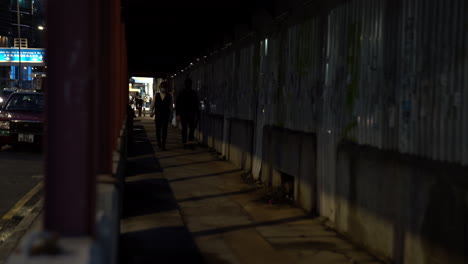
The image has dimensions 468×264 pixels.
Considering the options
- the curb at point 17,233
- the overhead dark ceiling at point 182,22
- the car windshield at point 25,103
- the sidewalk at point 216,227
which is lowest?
the curb at point 17,233

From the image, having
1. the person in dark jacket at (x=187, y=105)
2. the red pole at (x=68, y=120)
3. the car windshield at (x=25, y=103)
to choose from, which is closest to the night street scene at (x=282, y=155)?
the red pole at (x=68, y=120)

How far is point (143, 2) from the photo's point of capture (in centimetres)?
1171

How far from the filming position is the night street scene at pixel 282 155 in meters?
2.55

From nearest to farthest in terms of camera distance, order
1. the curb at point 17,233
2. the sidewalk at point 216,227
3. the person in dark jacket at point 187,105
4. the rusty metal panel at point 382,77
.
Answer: the rusty metal panel at point 382,77 → the sidewalk at point 216,227 → the curb at point 17,233 → the person in dark jacket at point 187,105

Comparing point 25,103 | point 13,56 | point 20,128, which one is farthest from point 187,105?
point 13,56

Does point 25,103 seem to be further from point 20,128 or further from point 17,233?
point 17,233

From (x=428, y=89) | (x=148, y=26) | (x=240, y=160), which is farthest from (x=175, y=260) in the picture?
(x=148, y=26)

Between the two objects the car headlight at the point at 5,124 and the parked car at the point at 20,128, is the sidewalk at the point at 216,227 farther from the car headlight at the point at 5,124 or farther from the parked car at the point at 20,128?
the car headlight at the point at 5,124

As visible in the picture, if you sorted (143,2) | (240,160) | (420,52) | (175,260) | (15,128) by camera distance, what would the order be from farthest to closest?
(15,128)
(240,160)
(143,2)
(175,260)
(420,52)

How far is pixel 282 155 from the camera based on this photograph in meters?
8.92

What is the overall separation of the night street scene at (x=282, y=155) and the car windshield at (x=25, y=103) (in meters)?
3.85

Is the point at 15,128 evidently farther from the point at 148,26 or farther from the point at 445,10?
the point at 445,10

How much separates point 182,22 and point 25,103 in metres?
5.85

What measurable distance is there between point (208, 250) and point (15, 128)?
10.9 meters
